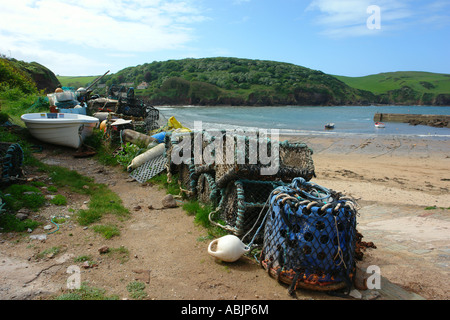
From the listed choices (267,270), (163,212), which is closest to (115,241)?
(163,212)

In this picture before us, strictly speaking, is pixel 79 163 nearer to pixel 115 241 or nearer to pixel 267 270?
pixel 115 241

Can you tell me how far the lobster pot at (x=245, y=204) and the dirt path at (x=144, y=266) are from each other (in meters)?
0.45

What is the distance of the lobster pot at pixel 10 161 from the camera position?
5.60 meters

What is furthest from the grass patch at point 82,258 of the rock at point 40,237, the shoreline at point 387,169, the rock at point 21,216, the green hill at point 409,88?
the green hill at point 409,88

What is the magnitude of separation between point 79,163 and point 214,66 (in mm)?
128201

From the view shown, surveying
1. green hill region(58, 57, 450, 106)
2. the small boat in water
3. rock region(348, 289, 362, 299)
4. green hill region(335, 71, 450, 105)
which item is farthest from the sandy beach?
green hill region(335, 71, 450, 105)

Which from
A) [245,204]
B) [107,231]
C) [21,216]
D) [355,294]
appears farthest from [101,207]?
[355,294]

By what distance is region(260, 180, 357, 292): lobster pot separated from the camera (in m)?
3.21

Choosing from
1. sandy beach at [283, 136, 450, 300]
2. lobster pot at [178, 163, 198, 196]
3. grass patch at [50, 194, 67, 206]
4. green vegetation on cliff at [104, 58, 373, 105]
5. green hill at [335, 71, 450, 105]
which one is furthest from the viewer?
green hill at [335, 71, 450, 105]

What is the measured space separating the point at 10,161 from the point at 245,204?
478 centimetres

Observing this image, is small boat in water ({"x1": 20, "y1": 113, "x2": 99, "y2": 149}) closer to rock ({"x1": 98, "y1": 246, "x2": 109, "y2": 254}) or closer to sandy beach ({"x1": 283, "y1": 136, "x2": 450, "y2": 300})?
rock ({"x1": 98, "y1": 246, "x2": 109, "y2": 254})

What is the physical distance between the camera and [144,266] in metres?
3.80

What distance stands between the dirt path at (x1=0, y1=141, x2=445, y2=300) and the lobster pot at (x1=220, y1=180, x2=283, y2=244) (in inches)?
17.9

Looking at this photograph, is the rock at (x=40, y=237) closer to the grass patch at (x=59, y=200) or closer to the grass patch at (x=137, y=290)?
the grass patch at (x=59, y=200)
